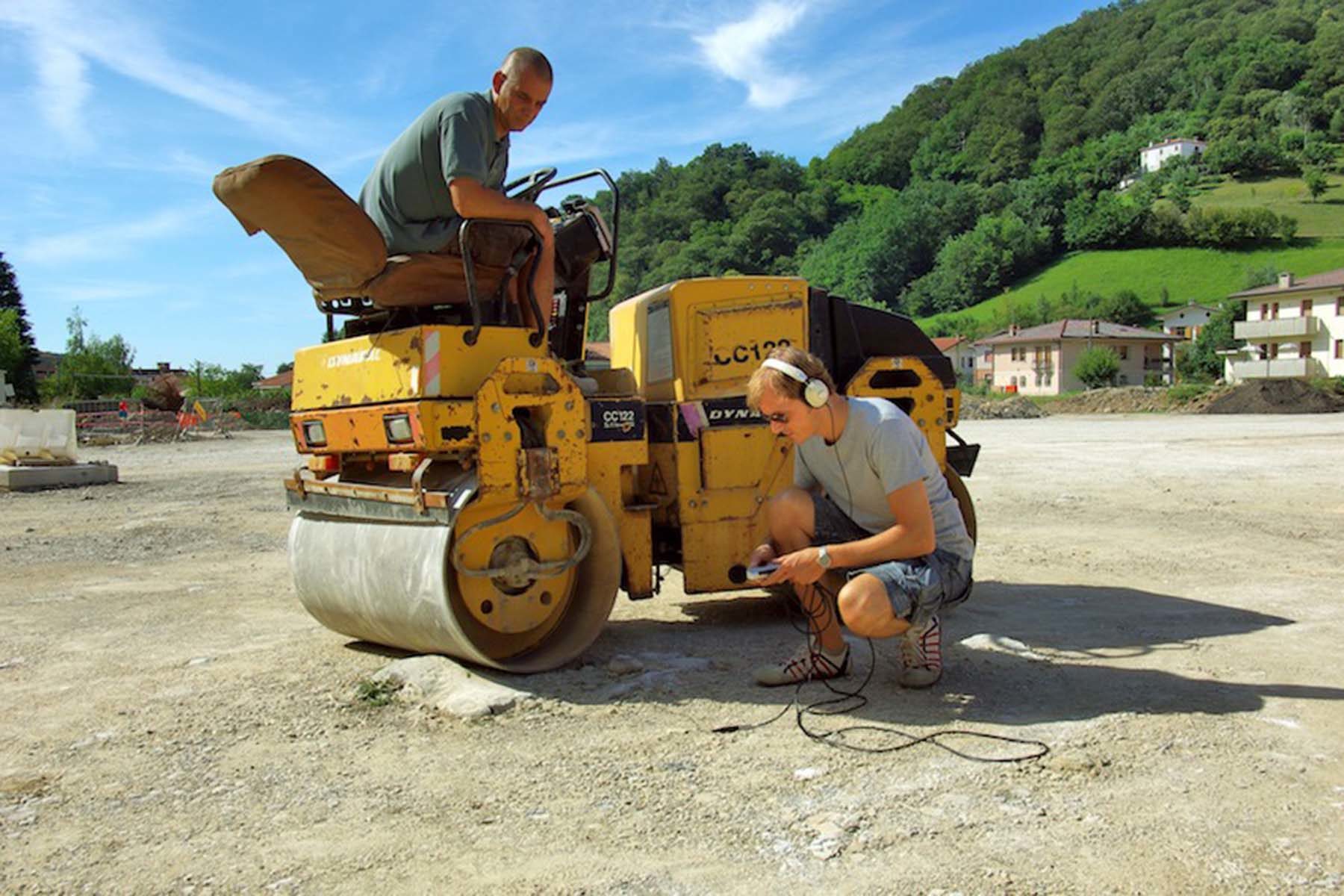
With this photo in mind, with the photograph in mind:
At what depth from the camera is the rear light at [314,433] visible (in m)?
5.12

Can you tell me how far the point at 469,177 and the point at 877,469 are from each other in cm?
206

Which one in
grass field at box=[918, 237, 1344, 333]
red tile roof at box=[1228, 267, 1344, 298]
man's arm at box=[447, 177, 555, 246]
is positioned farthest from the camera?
grass field at box=[918, 237, 1344, 333]

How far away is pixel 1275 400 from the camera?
38688 millimetres

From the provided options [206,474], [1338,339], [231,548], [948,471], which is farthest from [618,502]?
[1338,339]

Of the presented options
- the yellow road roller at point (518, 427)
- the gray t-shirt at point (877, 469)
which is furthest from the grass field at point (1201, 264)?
the gray t-shirt at point (877, 469)

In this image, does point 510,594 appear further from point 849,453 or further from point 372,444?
point 849,453

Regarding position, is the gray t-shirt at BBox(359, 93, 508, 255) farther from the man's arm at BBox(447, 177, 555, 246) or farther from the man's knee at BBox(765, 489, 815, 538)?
the man's knee at BBox(765, 489, 815, 538)

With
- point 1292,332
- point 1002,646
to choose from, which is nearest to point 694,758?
point 1002,646

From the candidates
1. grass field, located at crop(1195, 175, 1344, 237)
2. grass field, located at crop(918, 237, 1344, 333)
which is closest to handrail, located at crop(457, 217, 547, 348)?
grass field, located at crop(918, 237, 1344, 333)

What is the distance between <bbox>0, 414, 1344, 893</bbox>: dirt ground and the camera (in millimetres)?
2770

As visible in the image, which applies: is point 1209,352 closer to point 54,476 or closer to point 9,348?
point 54,476

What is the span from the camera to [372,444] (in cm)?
473

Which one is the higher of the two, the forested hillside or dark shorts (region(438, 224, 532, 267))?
the forested hillside

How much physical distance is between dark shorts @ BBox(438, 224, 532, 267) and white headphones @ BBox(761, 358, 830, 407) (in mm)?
1405
